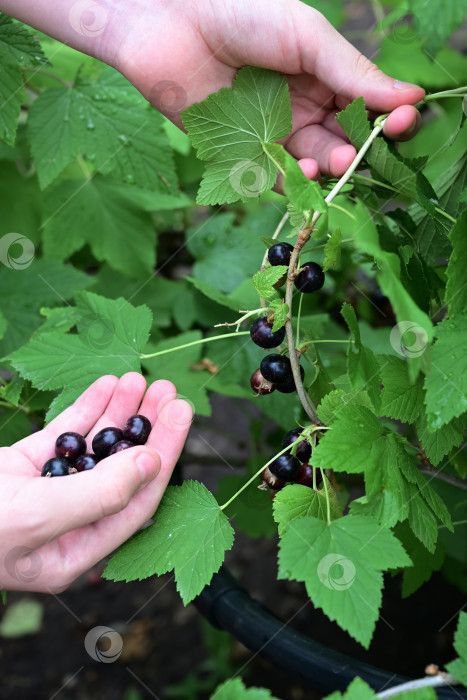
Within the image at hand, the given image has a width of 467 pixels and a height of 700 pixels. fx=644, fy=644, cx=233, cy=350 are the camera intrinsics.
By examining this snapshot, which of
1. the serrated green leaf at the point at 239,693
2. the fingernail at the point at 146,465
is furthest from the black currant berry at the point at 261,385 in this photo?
the serrated green leaf at the point at 239,693

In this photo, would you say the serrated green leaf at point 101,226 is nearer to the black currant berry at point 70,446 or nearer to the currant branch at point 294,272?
the black currant berry at point 70,446

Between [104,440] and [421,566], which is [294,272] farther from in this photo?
[421,566]

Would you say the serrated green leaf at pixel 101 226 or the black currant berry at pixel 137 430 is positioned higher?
the black currant berry at pixel 137 430

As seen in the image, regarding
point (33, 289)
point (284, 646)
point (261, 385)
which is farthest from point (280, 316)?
point (33, 289)

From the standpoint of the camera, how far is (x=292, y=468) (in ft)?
3.28

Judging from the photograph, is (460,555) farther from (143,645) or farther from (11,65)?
(11,65)

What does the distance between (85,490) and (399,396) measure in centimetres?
47

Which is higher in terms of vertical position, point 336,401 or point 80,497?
point 336,401

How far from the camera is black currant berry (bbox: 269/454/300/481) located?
3.28 feet

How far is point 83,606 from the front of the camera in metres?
2.48

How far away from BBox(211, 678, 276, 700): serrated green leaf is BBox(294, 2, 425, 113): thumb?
931mm

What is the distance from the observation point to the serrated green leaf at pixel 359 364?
0.86m

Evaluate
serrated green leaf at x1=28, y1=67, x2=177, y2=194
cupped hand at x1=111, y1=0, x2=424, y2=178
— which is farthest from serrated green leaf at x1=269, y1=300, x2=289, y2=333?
serrated green leaf at x1=28, y1=67, x2=177, y2=194

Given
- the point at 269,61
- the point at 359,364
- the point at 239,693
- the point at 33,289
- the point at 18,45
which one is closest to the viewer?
the point at 239,693
